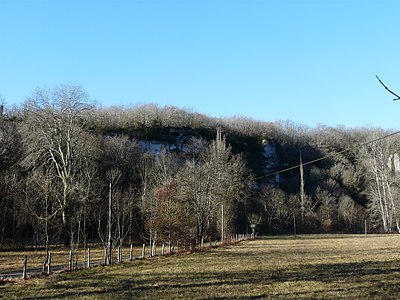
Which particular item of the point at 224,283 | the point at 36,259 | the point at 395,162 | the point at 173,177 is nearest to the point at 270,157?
the point at 395,162

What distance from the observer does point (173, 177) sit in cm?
5106

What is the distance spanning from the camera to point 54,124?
137 ft

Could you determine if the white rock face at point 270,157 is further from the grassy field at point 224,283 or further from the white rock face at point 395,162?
the grassy field at point 224,283

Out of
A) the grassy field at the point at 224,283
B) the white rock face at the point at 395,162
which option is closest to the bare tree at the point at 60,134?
the grassy field at the point at 224,283

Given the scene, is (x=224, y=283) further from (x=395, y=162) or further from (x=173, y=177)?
(x=395, y=162)

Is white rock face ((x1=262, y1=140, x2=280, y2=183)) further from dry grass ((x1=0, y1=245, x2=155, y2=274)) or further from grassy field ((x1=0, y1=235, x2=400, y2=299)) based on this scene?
grassy field ((x1=0, y1=235, x2=400, y2=299))

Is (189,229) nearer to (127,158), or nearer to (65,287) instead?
(65,287)

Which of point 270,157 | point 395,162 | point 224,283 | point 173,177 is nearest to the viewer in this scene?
point 224,283

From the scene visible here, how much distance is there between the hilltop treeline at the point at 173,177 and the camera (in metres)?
36.7

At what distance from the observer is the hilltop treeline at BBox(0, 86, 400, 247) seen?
120 ft

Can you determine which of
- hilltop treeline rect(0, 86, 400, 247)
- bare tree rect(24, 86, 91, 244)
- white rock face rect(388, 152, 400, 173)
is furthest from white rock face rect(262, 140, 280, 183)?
bare tree rect(24, 86, 91, 244)

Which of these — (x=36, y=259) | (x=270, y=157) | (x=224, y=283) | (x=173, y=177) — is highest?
(x=270, y=157)

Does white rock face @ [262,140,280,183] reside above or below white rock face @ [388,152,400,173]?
above

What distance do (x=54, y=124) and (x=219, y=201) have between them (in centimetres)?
1974
